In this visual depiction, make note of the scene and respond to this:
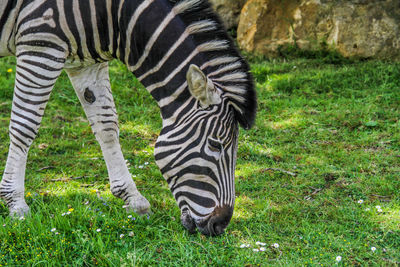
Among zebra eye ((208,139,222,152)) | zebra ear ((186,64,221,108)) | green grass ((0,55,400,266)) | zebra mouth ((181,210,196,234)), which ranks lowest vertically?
green grass ((0,55,400,266))

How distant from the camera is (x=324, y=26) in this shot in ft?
28.6

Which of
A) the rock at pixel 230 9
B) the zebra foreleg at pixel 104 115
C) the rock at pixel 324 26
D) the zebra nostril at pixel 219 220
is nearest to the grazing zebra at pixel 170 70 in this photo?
the zebra nostril at pixel 219 220

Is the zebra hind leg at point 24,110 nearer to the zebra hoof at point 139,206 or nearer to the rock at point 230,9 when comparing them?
the zebra hoof at point 139,206

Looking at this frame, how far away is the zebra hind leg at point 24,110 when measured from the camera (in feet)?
12.6

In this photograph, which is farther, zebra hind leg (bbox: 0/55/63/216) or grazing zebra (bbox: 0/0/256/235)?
zebra hind leg (bbox: 0/55/63/216)

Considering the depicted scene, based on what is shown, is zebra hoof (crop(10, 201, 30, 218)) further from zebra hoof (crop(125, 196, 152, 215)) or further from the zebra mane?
the zebra mane

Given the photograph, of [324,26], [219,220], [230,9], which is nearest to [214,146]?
[219,220]

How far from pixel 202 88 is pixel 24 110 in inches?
66.7

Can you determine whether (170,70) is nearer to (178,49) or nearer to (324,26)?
(178,49)

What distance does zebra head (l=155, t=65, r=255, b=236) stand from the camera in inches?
134

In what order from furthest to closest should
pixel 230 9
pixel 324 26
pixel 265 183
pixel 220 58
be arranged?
1. pixel 230 9
2. pixel 324 26
3. pixel 265 183
4. pixel 220 58

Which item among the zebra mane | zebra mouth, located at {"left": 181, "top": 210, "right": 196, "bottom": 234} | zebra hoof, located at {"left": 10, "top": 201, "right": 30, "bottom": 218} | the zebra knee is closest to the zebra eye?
the zebra mane

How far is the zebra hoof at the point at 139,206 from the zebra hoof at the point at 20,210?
907 millimetres

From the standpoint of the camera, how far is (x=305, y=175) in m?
5.12
